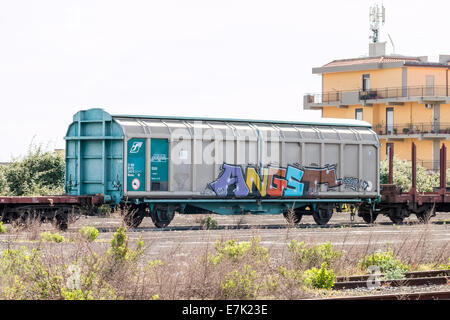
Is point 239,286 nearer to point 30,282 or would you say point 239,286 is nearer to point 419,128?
point 30,282

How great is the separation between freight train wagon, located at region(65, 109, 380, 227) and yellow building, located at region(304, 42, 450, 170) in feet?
115

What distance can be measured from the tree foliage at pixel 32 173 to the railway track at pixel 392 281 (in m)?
21.2

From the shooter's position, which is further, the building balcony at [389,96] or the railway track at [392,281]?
the building balcony at [389,96]

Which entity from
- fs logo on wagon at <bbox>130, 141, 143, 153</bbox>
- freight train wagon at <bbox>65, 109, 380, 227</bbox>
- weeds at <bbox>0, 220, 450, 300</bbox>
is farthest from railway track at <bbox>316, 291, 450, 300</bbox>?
fs logo on wagon at <bbox>130, 141, 143, 153</bbox>

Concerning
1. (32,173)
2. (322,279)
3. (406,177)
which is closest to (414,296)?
(322,279)

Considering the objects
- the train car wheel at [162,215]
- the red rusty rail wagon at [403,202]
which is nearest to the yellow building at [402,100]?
the red rusty rail wagon at [403,202]

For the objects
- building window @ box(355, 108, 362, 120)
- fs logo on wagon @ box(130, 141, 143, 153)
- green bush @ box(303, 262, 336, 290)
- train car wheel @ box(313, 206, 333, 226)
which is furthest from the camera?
building window @ box(355, 108, 362, 120)

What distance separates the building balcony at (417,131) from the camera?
6419 centimetres

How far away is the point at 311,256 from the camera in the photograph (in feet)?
47.9

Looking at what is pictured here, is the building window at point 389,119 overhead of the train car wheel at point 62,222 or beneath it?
overhead

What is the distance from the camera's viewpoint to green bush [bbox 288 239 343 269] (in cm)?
1444

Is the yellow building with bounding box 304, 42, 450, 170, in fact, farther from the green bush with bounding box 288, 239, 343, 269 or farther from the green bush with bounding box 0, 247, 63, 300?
the green bush with bounding box 0, 247, 63, 300

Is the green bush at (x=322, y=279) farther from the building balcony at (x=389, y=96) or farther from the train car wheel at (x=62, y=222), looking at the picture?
the building balcony at (x=389, y=96)

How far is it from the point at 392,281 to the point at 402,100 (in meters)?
52.6
